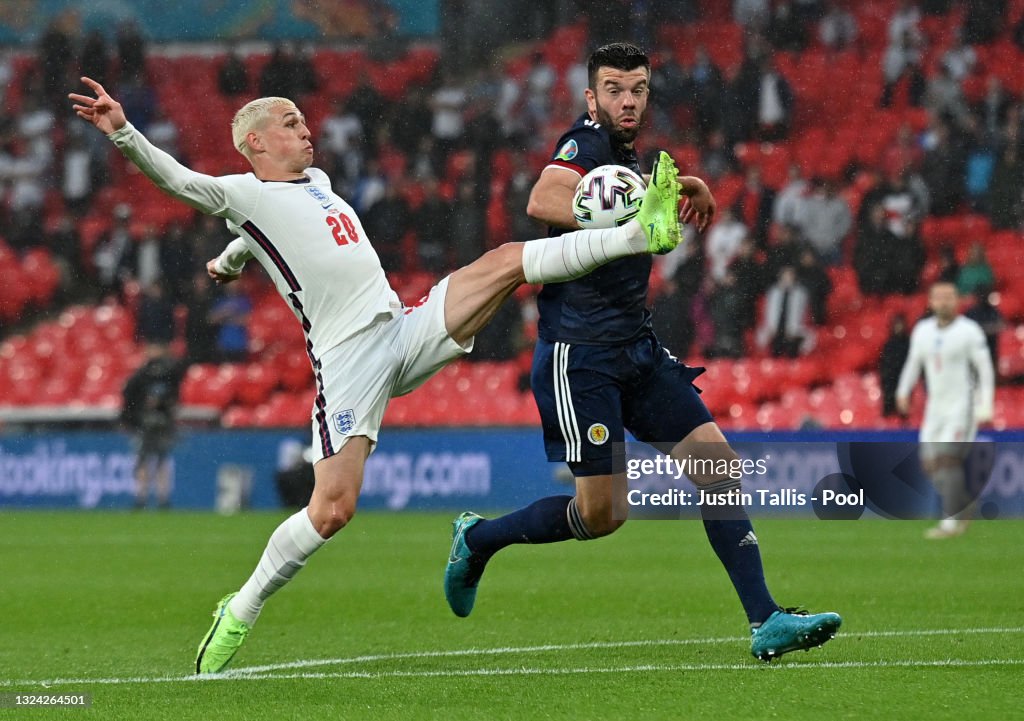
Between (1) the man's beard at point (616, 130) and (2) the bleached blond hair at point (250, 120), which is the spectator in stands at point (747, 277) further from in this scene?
(2) the bleached blond hair at point (250, 120)

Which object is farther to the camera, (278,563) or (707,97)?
(707,97)

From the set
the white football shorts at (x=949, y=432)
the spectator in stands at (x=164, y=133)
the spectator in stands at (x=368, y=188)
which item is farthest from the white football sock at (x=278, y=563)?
the spectator in stands at (x=164, y=133)

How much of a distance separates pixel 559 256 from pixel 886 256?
11.8 meters

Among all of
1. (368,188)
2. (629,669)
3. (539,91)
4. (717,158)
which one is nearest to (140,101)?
(368,188)

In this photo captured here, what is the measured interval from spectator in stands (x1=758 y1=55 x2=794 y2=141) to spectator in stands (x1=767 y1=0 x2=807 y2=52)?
29.2 inches

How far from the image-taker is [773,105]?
60.1 ft

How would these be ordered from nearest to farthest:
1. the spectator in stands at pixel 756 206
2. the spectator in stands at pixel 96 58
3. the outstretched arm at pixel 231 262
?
the outstretched arm at pixel 231 262 < the spectator in stands at pixel 756 206 < the spectator in stands at pixel 96 58

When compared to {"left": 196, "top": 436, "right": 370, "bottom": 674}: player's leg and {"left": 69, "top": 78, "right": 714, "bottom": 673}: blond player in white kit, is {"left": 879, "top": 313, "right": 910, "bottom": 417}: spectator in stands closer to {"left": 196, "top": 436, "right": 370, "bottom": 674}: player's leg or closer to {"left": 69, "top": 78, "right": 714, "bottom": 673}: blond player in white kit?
{"left": 69, "top": 78, "right": 714, "bottom": 673}: blond player in white kit

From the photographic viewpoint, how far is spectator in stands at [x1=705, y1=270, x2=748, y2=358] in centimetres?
1656

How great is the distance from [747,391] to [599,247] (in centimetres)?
A: 1151

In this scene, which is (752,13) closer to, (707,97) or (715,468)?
(707,97)

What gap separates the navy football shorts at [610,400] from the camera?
5938 millimetres

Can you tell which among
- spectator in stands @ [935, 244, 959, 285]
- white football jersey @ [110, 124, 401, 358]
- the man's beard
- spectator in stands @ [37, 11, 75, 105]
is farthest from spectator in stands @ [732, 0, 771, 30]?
white football jersey @ [110, 124, 401, 358]

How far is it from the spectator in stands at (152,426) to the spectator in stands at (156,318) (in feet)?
2.29
